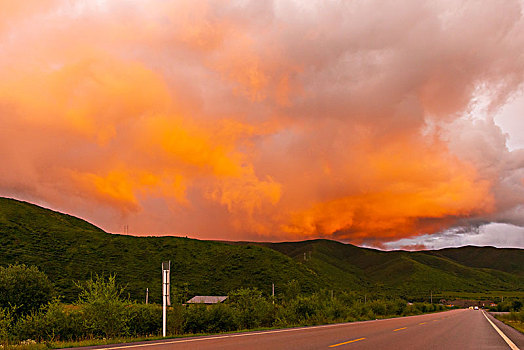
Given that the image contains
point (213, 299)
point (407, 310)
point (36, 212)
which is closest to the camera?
point (407, 310)

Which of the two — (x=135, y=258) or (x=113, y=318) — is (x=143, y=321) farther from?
(x=135, y=258)

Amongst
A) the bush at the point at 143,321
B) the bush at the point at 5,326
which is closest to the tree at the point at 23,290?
the bush at the point at 5,326

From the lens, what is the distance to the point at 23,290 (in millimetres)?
24766

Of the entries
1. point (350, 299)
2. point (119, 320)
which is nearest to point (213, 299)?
point (350, 299)

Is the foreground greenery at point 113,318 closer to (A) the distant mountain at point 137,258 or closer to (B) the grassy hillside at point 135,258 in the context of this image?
(A) the distant mountain at point 137,258

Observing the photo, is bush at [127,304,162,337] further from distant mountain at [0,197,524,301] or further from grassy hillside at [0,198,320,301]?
grassy hillside at [0,198,320,301]

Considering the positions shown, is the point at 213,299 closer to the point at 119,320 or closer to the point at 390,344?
the point at 119,320

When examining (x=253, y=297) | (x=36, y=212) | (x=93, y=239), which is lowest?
(x=253, y=297)

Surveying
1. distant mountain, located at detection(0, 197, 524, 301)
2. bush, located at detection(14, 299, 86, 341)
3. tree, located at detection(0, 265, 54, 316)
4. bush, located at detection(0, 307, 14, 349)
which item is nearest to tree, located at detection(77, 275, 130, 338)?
bush, located at detection(14, 299, 86, 341)

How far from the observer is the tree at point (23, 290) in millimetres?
24297

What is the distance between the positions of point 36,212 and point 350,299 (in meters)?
126

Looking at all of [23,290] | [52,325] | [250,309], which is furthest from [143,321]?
[250,309]

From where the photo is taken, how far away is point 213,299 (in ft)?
323

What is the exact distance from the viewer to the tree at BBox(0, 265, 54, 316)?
24.3 meters
